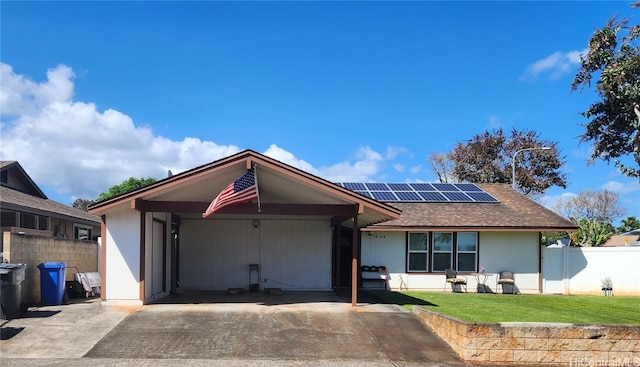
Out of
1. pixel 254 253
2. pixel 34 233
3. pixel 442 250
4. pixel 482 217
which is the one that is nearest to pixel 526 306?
pixel 442 250

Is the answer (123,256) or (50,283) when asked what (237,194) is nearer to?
(123,256)

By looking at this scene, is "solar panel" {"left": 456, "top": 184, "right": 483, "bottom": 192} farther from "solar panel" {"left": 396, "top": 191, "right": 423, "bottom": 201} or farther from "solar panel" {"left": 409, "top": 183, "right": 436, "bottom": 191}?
"solar panel" {"left": 396, "top": 191, "right": 423, "bottom": 201}

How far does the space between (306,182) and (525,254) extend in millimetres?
10496

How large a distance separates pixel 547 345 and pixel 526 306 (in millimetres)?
5985

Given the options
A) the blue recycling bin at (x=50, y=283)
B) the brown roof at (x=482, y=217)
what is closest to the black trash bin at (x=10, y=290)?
the blue recycling bin at (x=50, y=283)

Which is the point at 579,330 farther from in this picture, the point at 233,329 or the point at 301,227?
the point at 301,227

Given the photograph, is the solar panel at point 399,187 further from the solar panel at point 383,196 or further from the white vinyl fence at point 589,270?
the white vinyl fence at point 589,270

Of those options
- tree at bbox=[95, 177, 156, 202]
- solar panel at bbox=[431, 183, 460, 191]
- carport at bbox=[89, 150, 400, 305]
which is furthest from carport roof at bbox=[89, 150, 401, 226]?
tree at bbox=[95, 177, 156, 202]

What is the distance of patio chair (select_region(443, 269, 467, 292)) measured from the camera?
17594mm

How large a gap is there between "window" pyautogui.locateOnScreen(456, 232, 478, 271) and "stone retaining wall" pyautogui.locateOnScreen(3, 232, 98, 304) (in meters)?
12.4

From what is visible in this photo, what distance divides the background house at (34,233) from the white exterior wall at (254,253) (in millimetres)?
2932

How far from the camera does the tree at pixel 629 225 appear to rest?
50.3 m

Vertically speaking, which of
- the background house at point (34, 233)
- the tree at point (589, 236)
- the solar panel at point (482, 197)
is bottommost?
the tree at point (589, 236)

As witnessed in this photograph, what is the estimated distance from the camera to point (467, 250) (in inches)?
717
